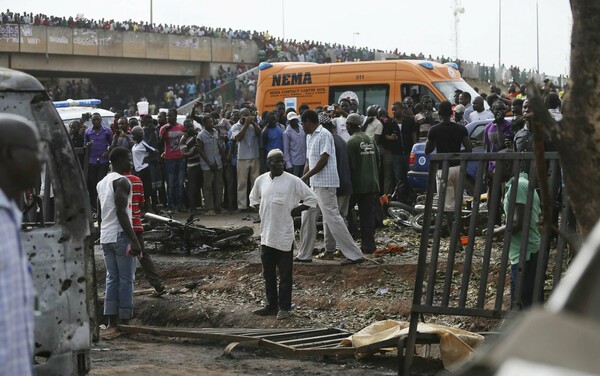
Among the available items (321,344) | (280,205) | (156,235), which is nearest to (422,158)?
(156,235)

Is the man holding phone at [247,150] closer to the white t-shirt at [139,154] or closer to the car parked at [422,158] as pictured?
the white t-shirt at [139,154]

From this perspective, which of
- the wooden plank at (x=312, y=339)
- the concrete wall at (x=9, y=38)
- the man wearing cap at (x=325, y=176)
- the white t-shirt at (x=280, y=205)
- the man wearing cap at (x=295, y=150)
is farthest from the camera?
the concrete wall at (x=9, y=38)

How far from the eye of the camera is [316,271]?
13.6 metres

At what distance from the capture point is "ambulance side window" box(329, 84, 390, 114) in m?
23.2

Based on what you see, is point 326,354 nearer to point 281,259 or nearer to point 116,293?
point 281,259

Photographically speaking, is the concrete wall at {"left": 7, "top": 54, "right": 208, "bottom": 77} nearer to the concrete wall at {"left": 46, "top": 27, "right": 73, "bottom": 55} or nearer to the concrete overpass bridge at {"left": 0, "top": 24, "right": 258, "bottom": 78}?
the concrete overpass bridge at {"left": 0, "top": 24, "right": 258, "bottom": 78}

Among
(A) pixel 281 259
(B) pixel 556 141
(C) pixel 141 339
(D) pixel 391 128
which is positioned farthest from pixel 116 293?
(D) pixel 391 128

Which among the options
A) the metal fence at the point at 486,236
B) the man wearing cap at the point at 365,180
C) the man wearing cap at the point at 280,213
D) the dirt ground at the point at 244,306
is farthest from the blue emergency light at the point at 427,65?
the metal fence at the point at 486,236

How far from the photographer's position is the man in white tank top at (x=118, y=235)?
1073 cm

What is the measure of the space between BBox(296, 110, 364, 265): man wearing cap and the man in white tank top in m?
3.19

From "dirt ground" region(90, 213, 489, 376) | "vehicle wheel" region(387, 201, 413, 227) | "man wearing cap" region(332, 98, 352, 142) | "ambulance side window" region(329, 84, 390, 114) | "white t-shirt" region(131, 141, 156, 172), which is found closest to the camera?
"dirt ground" region(90, 213, 489, 376)

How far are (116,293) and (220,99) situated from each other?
3018cm

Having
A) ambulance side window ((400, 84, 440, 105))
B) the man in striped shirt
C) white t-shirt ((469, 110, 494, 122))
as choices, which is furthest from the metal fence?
ambulance side window ((400, 84, 440, 105))

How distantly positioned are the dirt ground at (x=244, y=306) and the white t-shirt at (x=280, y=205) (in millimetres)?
920
